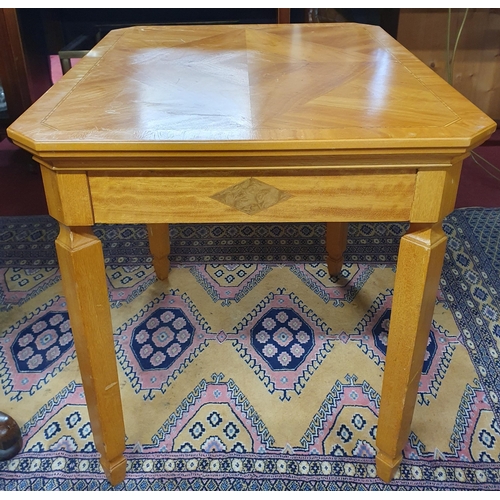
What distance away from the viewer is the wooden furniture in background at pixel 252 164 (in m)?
0.66

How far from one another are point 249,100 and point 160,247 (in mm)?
698

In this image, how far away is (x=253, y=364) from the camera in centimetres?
121

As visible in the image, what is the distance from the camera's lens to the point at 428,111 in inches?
29.4

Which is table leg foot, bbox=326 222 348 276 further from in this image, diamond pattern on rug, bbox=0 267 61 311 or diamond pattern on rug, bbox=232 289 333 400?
diamond pattern on rug, bbox=0 267 61 311

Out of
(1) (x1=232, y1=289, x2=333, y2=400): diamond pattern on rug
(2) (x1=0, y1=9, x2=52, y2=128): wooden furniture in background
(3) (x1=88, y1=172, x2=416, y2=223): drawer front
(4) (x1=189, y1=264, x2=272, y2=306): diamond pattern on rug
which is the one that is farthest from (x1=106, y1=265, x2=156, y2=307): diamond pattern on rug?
(2) (x1=0, y1=9, x2=52, y2=128): wooden furniture in background

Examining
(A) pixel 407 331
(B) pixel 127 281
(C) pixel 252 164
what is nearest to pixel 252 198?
(C) pixel 252 164

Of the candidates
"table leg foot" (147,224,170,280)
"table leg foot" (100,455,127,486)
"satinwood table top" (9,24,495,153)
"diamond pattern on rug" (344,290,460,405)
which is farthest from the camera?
"table leg foot" (147,224,170,280)

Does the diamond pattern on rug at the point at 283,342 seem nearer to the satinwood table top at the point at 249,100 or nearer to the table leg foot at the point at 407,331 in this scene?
the table leg foot at the point at 407,331

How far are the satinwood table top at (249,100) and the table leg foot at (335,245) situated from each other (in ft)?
1.52

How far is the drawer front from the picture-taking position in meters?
0.70

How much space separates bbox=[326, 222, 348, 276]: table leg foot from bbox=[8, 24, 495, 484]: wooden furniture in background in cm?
53

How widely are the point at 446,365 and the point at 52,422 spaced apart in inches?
33.2
